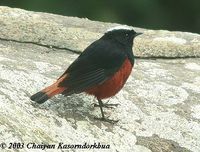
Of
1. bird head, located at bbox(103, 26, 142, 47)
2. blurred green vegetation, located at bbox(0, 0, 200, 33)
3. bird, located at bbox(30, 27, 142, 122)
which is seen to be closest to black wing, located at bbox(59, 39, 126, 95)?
bird, located at bbox(30, 27, 142, 122)

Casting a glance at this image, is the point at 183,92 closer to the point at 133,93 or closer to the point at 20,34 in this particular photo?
the point at 133,93

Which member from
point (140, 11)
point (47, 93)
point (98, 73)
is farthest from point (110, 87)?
point (140, 11)

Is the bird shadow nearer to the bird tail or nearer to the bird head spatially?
the bird tail

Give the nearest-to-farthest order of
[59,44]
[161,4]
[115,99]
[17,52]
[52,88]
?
[52,88] → [115,99] → [17,52] → [59,44] → [161,4]

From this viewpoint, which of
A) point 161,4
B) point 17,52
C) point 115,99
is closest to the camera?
point 115,99

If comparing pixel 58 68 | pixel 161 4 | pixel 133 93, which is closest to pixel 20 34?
pixel 58 68

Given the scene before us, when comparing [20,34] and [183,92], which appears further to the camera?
[20,34]
